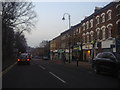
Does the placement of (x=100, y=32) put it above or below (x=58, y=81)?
above

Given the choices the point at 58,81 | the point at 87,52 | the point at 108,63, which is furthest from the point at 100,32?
the point at 58,81

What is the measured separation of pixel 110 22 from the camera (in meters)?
32.9

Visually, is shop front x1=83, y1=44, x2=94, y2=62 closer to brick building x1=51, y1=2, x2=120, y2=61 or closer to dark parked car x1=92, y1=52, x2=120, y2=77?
brick building x1=51, y1=2, x2=120, y2=61

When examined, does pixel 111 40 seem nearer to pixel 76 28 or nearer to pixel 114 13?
pixel 114 13

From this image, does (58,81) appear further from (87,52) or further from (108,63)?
(87,52)

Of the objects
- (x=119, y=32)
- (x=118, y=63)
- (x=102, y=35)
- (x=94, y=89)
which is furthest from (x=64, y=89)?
(x=102, y=35)

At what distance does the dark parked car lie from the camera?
14.0m

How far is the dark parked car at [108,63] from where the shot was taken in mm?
14023

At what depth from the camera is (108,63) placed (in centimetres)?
1494

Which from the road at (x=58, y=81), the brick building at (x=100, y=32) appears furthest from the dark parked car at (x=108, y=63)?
the brick building at (x=100, y=32)

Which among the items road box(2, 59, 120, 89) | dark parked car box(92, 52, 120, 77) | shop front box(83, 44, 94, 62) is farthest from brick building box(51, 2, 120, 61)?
road box(2, 59, 120, 89)

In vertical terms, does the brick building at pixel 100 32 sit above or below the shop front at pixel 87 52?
above

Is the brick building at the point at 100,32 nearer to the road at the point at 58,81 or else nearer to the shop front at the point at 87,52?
the shop front at the point at 87,52

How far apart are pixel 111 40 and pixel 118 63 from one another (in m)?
18.9
